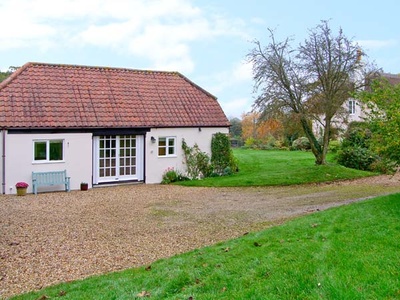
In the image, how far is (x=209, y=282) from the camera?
5.93 metres

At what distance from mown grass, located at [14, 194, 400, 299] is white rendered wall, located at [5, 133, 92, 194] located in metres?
12.3

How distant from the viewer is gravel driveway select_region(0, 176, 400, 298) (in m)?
8.32

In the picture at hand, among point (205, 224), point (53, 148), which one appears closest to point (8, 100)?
point (53, 148)

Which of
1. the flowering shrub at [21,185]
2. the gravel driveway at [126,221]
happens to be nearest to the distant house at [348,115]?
the gravel driveway at [126,221]

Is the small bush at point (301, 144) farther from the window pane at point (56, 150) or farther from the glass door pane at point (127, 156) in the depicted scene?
the window pane at point (56, 150)

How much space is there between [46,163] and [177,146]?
6.68 m

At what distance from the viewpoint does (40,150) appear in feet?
60.8

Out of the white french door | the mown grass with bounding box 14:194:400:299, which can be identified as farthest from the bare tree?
the mown grass with bounding box 14:194:400:299

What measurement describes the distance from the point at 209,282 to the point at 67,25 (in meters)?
13.4

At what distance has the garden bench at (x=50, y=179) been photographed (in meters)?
18.0

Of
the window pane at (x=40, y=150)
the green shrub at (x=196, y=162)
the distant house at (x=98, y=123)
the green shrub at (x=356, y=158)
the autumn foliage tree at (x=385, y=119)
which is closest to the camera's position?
the autumn foliage tree at (x=385, y=119)

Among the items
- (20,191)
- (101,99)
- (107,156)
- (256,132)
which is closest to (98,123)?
(107,156)

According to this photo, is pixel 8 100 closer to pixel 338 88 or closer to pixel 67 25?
pixel 67 25

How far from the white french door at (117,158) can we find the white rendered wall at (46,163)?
0.50 meters
